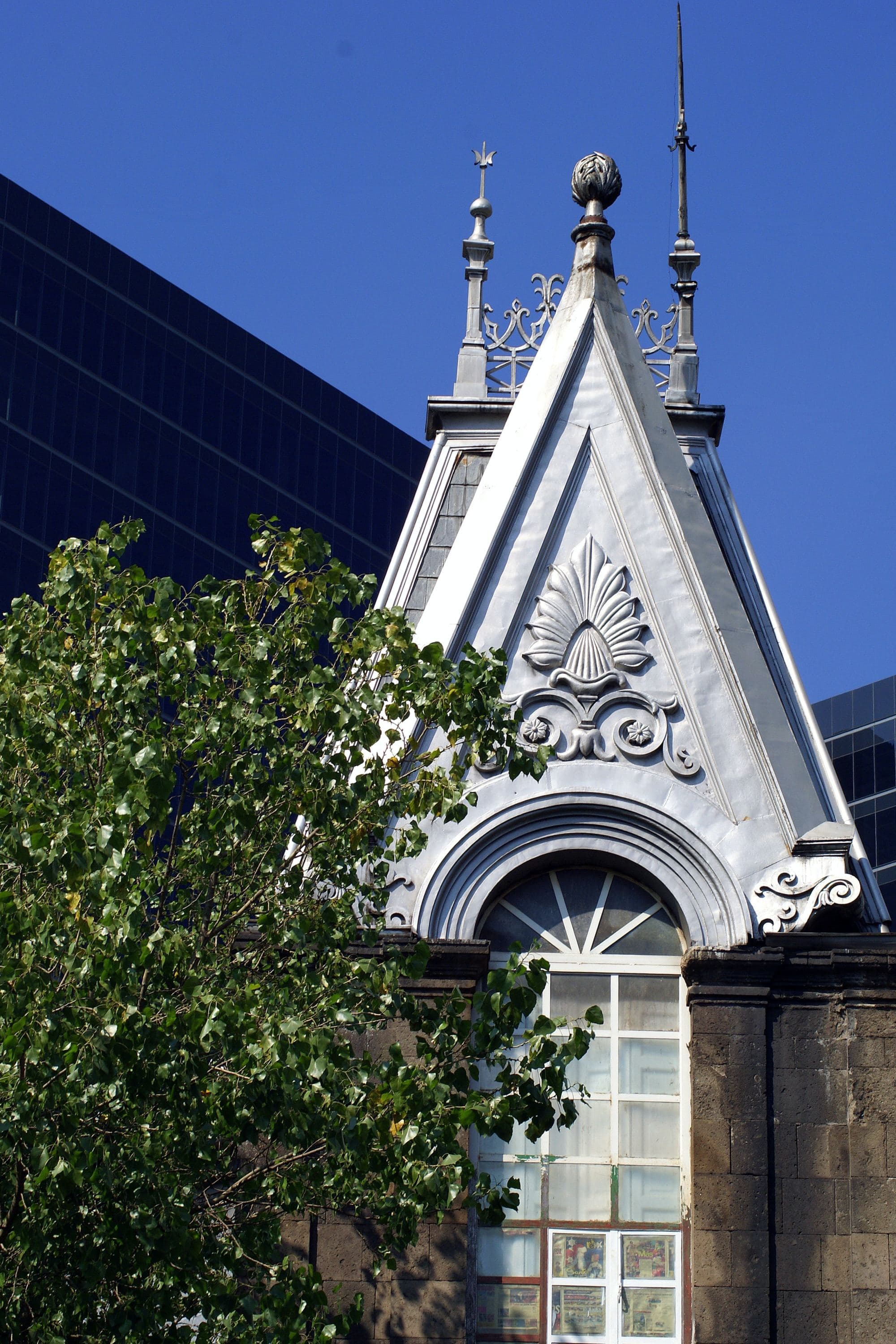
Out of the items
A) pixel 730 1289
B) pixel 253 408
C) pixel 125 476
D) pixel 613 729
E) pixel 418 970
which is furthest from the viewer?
pixel 253 408

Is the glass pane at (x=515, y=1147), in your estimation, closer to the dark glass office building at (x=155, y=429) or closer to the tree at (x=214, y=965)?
the tree at (x=214, y=965)

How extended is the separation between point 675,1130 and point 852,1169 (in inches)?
60.5

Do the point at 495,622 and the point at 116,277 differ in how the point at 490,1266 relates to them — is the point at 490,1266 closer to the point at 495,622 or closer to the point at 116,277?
the point at 495,622

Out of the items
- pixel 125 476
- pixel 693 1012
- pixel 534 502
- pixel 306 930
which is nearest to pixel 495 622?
pixel 534 502

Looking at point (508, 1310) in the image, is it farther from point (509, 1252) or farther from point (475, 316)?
point (475, 316)

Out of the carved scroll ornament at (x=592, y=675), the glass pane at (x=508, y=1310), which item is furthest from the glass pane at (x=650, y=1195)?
the carved scroll ornament at (x=592, y=675)

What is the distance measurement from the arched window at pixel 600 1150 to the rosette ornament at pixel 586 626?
5.84ft

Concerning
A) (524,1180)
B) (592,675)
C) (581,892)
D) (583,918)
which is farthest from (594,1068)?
(592,675)

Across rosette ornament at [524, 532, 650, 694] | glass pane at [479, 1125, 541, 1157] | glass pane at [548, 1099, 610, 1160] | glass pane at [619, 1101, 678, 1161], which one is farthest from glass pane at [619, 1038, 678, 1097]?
rosette ornament at [524, 532, 650, 694]

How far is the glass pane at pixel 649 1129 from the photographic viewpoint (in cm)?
1784

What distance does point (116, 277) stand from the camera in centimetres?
6944

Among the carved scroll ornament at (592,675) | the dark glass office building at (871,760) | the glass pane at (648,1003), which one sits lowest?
the glass pane at (648,1003)

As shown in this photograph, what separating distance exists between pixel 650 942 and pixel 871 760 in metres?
45.9

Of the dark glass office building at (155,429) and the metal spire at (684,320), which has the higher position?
the dark glass office building at (155,429)
